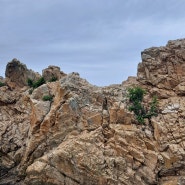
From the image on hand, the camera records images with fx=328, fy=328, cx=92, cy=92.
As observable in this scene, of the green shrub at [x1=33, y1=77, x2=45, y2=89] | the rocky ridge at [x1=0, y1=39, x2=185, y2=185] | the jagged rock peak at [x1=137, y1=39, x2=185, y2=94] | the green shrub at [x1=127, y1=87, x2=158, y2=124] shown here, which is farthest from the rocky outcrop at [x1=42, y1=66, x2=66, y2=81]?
the green shrub at [x1=127, y1=87, x2=158, y2=124]

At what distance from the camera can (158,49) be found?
40719 millimetres

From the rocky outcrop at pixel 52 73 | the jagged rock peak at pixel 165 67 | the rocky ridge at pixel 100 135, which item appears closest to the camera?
the rocky ridge at pixel 100 135

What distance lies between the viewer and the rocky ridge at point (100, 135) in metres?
31.8

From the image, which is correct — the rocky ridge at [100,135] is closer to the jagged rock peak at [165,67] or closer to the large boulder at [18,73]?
the jagged rock peak at [165,67]

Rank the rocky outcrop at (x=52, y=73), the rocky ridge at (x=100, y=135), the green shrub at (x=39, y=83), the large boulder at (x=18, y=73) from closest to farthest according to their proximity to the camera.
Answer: the rocky ridge at (x=100, y=135) → the green shrub at (x=39, y=83) → the rocky outcrop at (x=52, y=73) → the large boulder at (x=18, y=73)

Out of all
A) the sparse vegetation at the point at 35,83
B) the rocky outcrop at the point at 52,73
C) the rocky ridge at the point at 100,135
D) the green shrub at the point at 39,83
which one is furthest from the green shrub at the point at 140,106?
the sparse vegetation at the point at 35,83

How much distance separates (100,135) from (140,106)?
5.90 m

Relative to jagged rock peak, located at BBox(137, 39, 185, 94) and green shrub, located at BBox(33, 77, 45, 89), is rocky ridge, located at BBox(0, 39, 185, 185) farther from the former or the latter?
green shrub, located at BBox(33, 77, 45, 89)

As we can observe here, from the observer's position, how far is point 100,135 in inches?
1341

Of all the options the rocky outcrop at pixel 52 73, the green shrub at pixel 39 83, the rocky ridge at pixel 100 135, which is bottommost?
the rocky ridge at pixel 100 135

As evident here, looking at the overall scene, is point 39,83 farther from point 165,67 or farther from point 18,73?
point 165,67

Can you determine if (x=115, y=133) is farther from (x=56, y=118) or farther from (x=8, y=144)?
(x=8, y=144)

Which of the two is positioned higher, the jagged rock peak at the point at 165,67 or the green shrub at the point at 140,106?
the jagged rock peak at the point at 165,67

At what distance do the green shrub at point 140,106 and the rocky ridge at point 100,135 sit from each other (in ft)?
2.38
